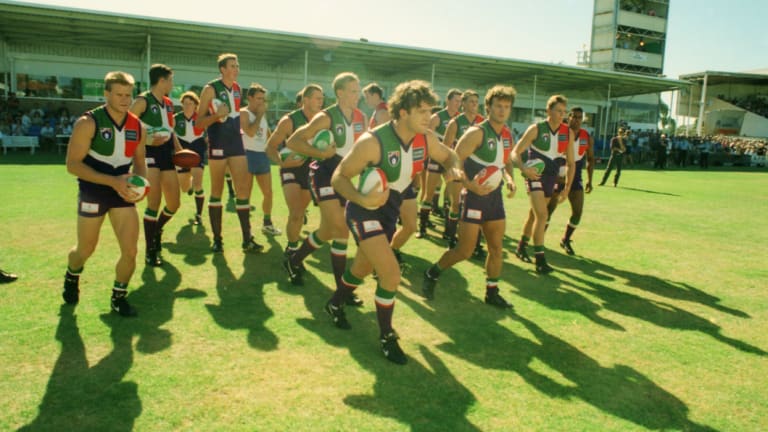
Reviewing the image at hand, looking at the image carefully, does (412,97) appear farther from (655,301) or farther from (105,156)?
(655,301)

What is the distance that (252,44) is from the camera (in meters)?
26.2

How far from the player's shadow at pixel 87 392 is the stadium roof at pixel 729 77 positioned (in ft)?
241

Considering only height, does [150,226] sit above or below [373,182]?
below

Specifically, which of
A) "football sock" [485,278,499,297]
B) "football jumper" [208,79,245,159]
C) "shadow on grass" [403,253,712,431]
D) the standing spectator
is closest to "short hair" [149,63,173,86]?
"football jumper" [208,79,245,159]

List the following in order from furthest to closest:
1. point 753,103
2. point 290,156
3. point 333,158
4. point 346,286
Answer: point 753,103 → point 290,156 → point 333,158 → point 346,286

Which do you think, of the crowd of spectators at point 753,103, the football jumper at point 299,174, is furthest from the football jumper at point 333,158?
the crowd of spectators at point 753,103

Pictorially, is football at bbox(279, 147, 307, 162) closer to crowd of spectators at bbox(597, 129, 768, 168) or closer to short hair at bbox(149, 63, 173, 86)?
short hair at bbox(149, 63, 173, 86)

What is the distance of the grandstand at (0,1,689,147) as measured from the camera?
2252 centimetres

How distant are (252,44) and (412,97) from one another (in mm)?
24597

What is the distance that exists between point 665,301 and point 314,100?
5.11 metres

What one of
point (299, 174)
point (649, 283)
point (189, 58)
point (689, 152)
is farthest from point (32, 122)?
point (689, 152)

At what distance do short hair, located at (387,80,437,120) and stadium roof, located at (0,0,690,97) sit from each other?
21.2m

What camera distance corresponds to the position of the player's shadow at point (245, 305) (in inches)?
177

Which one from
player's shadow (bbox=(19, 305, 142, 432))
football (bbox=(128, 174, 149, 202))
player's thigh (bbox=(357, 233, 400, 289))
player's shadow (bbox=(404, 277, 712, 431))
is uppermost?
football (bbox=(128, 174, 149, 202))
